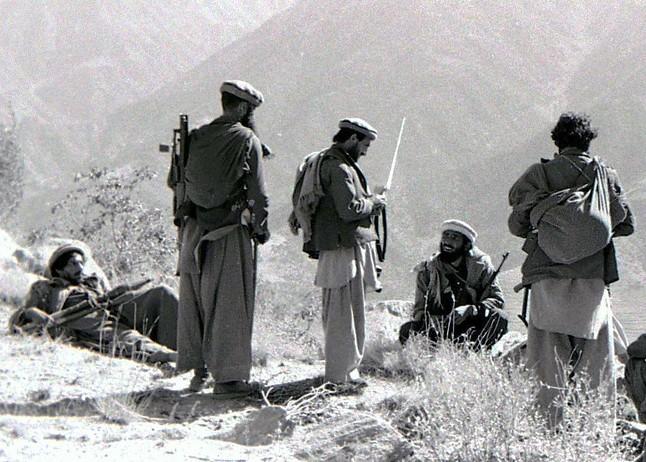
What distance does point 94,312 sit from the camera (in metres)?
7.32

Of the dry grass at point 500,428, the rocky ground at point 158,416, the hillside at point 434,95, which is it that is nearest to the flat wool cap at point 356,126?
the rocky ground at point 158,416

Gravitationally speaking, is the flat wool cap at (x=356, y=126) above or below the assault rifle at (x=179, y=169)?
above

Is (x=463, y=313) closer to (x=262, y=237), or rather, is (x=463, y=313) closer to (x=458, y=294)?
(x=458, y=294)

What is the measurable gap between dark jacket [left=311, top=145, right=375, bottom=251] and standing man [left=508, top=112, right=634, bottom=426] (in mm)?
1128

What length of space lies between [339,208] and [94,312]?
2576 millimetres

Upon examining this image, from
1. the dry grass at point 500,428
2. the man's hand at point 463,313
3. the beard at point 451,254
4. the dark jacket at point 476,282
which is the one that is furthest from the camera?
the beard at point 451,254

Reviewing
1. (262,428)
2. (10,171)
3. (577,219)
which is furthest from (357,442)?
(10,171)

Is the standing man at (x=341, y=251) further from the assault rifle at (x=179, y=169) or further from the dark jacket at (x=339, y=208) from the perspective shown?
the assault rifle at (x=179, y=169)

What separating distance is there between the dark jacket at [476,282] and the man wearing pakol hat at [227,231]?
5.69 feet

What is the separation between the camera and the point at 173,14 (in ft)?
302

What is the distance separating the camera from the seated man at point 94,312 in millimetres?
7031

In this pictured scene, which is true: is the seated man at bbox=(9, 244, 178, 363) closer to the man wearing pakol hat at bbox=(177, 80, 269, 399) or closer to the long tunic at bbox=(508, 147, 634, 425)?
the man wearing pakol hat at bbox=(177, 80, 269, 399)

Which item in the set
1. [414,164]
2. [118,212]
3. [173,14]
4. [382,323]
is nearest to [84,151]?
[173,14]

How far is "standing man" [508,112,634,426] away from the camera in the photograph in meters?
4.70
